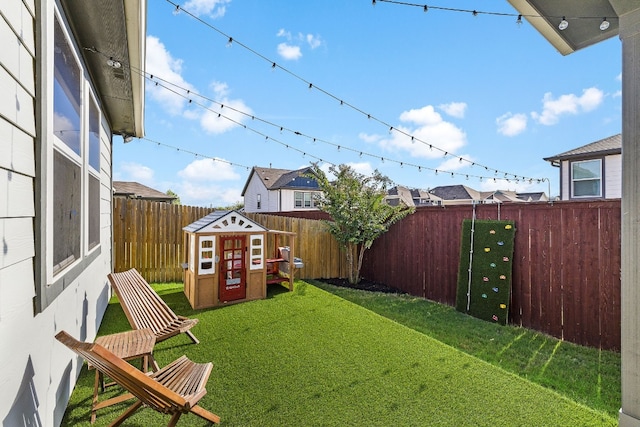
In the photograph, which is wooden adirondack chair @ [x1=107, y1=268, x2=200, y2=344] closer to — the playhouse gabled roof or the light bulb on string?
the playhouse gabled roof

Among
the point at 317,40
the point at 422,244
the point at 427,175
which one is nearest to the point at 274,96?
the point at 317,40

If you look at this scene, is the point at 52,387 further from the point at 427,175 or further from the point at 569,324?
the point at 427,175

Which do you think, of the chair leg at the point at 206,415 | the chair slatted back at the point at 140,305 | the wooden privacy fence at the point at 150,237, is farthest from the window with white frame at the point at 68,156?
the wooden privacy fence at the point at 150,237

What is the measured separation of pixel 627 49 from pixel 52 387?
4.44 meters

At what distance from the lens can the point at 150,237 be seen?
22.7 feet

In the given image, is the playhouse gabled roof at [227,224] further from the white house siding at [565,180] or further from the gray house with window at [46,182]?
the white house siding at [565,180]

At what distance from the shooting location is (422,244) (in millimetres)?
6570

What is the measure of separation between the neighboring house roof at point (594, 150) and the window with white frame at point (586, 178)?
280 millimetres

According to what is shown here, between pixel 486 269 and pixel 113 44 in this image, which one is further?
pixel 486 269

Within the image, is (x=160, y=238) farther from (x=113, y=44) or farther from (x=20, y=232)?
(x=20, y=232)

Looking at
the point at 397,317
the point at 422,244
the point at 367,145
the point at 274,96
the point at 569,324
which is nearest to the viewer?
the point at 569,324

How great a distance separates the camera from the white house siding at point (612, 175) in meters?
8.35

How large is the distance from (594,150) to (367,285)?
25.6 feet

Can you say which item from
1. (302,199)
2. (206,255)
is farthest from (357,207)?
(302,199)
